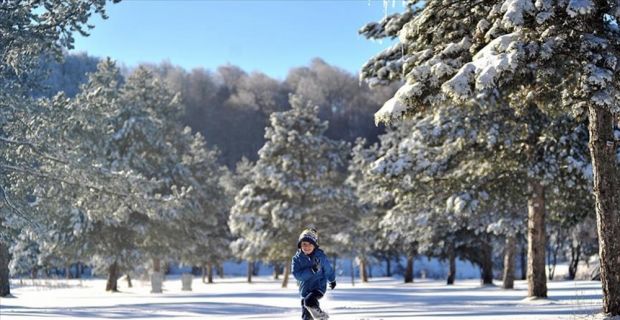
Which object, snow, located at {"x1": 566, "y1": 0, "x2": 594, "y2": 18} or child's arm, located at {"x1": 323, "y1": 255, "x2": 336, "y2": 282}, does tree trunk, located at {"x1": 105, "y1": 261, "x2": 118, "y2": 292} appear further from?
snow, located at {"x1": 566, "y1": 0, "x2": 594, "y2": 18}

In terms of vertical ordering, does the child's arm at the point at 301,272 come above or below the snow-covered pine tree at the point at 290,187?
below

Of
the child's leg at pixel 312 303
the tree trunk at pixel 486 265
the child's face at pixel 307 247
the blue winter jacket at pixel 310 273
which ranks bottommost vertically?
the tree trunk at pixel 486 265

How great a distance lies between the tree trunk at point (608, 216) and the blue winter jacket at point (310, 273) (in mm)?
4268

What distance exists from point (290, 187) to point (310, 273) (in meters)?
21.2

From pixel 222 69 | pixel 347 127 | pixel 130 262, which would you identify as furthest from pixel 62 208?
pixel 222 69

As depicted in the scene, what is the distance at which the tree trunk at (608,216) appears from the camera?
30.8 ft

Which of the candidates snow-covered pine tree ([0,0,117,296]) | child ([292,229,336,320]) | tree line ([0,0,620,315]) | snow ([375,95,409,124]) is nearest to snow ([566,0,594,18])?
tree line ([0,0,620,315])

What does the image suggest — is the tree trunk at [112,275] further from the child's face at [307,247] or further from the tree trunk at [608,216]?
the tree trunk at [608,216]

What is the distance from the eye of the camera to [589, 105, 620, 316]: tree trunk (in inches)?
369

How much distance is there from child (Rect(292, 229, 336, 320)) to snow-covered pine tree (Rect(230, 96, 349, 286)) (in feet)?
68.3

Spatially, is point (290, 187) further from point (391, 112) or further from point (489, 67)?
point (489, 67)

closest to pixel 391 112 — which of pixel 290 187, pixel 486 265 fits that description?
pixel 290 187

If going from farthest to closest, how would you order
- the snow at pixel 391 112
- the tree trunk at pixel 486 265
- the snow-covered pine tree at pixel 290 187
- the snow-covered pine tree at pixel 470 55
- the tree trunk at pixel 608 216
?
1. the tree trunk at pixel 486 265
2. the snow-covered pine tree at pixel 290 187
3. the snow at pixel 391 112
4. the tree trunk at pixel 608 216
5. the snow-covered pine tree at pixel 470 55

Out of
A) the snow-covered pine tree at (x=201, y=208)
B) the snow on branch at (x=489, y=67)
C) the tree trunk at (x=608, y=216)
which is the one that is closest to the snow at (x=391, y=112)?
the snow on branch at (x=489, y=67)
